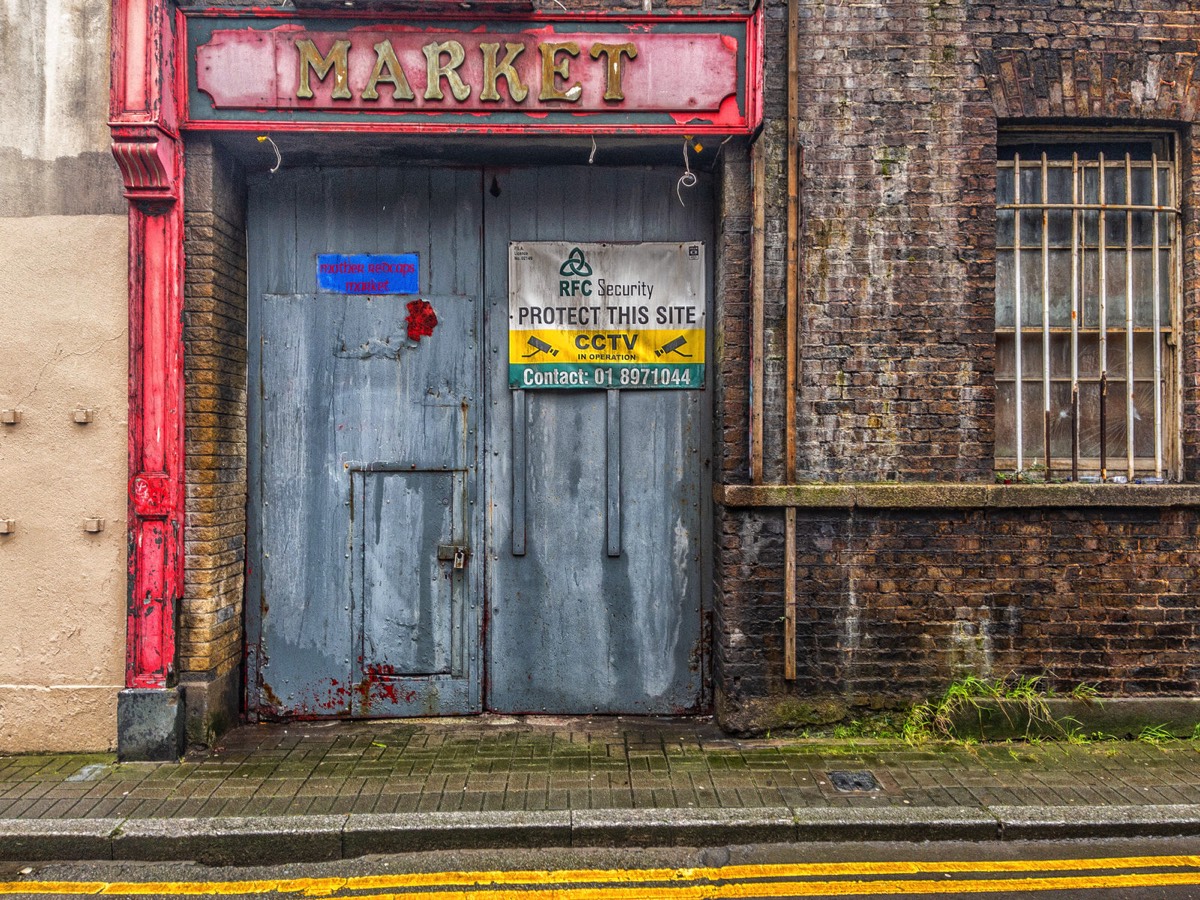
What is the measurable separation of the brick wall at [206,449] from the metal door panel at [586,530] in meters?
1.67

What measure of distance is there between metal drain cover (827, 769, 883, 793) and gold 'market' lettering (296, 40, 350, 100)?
486cm

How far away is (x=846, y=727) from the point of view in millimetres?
5117

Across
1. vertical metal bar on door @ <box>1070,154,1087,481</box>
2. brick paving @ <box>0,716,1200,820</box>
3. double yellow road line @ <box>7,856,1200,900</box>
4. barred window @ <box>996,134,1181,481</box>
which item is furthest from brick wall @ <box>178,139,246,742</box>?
vertical metal bar on door @ <box>1070,154,1087,481</box>

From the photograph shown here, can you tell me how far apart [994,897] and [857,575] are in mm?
1953

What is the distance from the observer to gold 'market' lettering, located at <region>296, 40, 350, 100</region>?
496 centimetres

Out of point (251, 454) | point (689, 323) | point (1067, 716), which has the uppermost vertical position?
point (689, 323)

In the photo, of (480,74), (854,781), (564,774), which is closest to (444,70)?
(480,74)

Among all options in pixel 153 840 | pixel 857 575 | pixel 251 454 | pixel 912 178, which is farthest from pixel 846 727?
pixel 251 454

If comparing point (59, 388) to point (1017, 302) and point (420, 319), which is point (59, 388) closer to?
point (420, 319)

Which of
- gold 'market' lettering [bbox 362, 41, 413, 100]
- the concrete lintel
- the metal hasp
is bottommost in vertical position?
the metal hasp

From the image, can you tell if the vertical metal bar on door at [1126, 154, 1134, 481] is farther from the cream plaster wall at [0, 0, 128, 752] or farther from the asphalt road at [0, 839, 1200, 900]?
the cream plaster wall at [0, 0, 128, 752]

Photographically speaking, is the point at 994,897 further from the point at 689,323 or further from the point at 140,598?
the point at 140,598

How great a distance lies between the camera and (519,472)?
18.1 ft

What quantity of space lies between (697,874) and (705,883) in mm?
76
